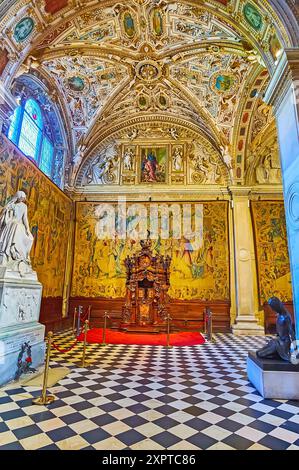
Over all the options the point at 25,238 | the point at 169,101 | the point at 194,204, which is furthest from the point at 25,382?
the point at 169,101

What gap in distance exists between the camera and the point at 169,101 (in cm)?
1266

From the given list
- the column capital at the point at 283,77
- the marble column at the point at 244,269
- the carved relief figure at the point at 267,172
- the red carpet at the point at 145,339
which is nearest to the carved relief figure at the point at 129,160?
the marble column at the point at 244,269

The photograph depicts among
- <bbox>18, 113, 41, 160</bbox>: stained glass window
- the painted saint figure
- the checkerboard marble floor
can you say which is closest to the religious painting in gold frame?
the painted saint figure

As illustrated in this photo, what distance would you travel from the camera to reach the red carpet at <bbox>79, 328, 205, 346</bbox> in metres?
8.91

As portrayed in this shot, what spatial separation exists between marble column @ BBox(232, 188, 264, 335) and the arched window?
29.9 feet

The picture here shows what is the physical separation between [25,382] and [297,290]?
5.46 meters

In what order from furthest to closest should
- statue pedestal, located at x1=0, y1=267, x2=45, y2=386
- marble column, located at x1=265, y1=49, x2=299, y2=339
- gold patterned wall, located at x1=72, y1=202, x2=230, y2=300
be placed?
gold patterned wall, located at x1=72, y1=202, x2=230, y2=300 < marble column, located at x1=265, y1=49, x2=299, y2=339 < statue pedestal, located at x1=0, y1=267, x2=45, y2=386

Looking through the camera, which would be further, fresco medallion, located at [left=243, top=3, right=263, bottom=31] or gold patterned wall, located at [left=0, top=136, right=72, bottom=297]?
gold patterned wall, located at [left=0, top=136, right=72, bottom=297]

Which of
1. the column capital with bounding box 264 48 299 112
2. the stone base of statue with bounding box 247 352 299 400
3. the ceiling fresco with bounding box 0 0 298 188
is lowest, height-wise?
the stone base of statue with bounding box 247 352 299 400

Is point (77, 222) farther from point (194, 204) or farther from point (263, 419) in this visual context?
point (263, 419)

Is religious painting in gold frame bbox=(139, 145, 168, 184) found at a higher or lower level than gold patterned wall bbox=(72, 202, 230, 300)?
higher

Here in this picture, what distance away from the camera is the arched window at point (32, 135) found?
9.44m

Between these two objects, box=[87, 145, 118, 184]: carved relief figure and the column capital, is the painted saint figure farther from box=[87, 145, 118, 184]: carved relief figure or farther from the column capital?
the column capital

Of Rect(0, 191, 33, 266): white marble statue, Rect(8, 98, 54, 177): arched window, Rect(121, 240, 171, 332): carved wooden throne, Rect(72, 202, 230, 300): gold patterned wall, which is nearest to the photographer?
Rect(0, 191, 33, 266): white marble statue
